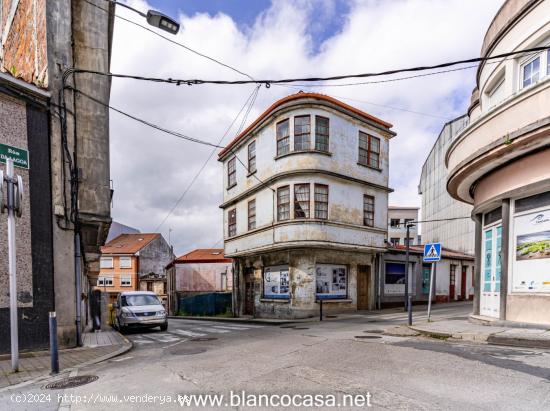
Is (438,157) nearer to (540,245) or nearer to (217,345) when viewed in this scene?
(540,245)

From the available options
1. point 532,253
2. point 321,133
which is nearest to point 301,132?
point 321,133

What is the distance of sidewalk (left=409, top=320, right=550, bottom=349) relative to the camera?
7.76 metres

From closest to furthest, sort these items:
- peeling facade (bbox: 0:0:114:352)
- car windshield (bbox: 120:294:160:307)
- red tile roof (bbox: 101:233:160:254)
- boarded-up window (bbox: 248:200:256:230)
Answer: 1. peeling facade (bbox: 0:0:114:352)
2. car windshield (bbox: 120:294:160:307)
3. boarded-up window (bbox: 248:200:256:230)
4. red tile roof (bbox: 101:233:160:254)

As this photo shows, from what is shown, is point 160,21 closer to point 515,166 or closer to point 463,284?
point 515,166

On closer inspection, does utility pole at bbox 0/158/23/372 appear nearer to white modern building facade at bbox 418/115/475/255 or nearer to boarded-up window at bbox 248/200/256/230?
boarded-up window at bbox 248/200/256/230

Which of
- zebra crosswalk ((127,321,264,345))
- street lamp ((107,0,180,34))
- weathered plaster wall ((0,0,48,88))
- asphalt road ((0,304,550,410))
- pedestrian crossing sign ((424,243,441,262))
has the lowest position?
zebra crosswalk ((127,321,264,345))

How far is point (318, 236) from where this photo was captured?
1750 cm

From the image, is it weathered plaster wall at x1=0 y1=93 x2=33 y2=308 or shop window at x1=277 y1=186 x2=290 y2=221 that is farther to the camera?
shop window at x1=277 y1=186 x2=290 y2=221

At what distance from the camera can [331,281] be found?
735 inches

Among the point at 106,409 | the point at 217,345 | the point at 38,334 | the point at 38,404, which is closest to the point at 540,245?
the point at 217,345

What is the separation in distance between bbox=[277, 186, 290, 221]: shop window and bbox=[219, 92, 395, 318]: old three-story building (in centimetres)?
5

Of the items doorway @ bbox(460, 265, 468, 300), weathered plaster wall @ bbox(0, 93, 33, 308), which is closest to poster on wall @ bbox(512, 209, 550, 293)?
weathered plaster wall @ bbox(0, 93, 33, 308)

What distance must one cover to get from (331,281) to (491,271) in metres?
8.41

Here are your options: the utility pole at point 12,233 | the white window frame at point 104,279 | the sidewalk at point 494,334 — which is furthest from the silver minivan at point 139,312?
the white window frame at point 104,279
